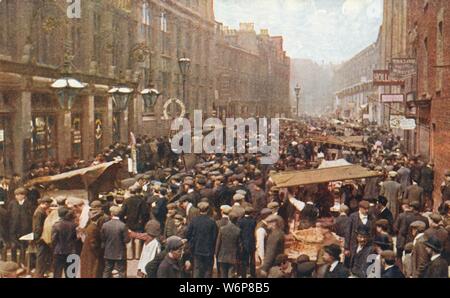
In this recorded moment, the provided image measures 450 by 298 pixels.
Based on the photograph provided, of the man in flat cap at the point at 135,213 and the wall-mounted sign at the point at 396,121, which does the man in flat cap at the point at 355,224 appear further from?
the wall-mounted sign at the point at 396,121

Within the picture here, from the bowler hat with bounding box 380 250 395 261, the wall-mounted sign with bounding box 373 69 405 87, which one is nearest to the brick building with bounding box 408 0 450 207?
the wall-mounted sign with bounding box 373 69 405 87

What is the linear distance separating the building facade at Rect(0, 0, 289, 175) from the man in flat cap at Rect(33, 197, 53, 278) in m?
4.47

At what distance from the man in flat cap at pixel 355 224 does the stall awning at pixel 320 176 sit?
5.33ft

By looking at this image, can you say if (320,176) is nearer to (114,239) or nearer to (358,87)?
(114,239)

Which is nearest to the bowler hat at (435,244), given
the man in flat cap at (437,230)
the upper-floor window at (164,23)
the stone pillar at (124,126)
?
the man in flat cap at (437,230)

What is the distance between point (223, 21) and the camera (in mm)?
14172

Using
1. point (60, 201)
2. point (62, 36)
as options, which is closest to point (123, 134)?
point (62, 36)

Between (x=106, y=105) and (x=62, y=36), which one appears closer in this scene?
(x=62, y=36)

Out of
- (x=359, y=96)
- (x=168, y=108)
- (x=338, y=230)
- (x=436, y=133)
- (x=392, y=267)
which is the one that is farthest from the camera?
(x=359, y=96)

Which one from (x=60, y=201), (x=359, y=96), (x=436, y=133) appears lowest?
(x=60, y=201)

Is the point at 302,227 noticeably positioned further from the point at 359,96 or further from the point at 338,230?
the point at 359,96

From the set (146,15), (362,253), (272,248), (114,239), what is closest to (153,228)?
(114,239)

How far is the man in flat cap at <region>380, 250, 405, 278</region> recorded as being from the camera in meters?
7.89
